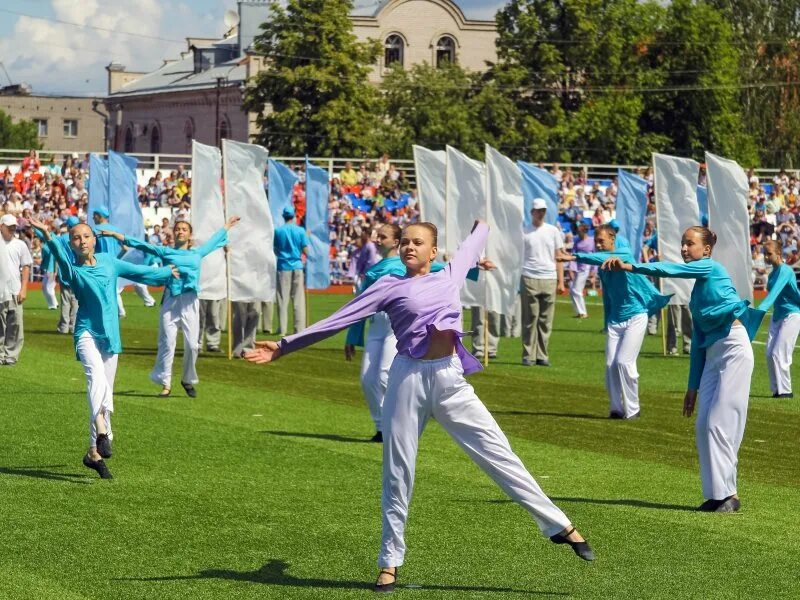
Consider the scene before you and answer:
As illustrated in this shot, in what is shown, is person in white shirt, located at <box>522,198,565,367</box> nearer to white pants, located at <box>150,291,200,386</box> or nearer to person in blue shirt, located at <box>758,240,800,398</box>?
person in blue shirt, located at <box>758,240,800,398</box>

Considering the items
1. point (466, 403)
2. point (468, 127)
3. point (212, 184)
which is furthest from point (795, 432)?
point (468, 127)

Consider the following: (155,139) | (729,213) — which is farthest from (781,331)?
(155,139)

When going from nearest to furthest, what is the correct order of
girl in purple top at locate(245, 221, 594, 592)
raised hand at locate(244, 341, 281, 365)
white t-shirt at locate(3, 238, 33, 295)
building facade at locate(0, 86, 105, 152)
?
raised hand at locate(244, 341, 281, 365)
girl in purple top at locate(245, 221, 594, 592)
white t-shirt at locate(3, 238, 33, 295)
building facade at locate(0, 86, 105, 152)

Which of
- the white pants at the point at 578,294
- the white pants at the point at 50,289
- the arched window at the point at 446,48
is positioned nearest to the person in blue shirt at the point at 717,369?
the white pants at the point at 578,294

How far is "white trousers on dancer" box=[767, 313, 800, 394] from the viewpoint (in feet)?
64.3

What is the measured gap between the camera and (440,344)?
8.54 m

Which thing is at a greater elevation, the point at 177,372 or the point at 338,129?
the point at 338,129

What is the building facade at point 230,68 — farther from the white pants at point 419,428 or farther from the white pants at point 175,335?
the white pants at point 419,428

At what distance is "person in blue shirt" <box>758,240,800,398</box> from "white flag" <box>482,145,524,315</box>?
13.7 feet

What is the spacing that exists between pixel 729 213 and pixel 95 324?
1066 centimetres

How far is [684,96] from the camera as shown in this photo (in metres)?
A: 76.9

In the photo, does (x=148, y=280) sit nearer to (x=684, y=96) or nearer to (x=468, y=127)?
(x=468, y=127)

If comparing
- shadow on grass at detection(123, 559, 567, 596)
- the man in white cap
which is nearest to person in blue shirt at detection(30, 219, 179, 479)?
shadow on grass at detection(123, 559, 567, 596)

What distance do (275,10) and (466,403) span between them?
64038 millimetres
